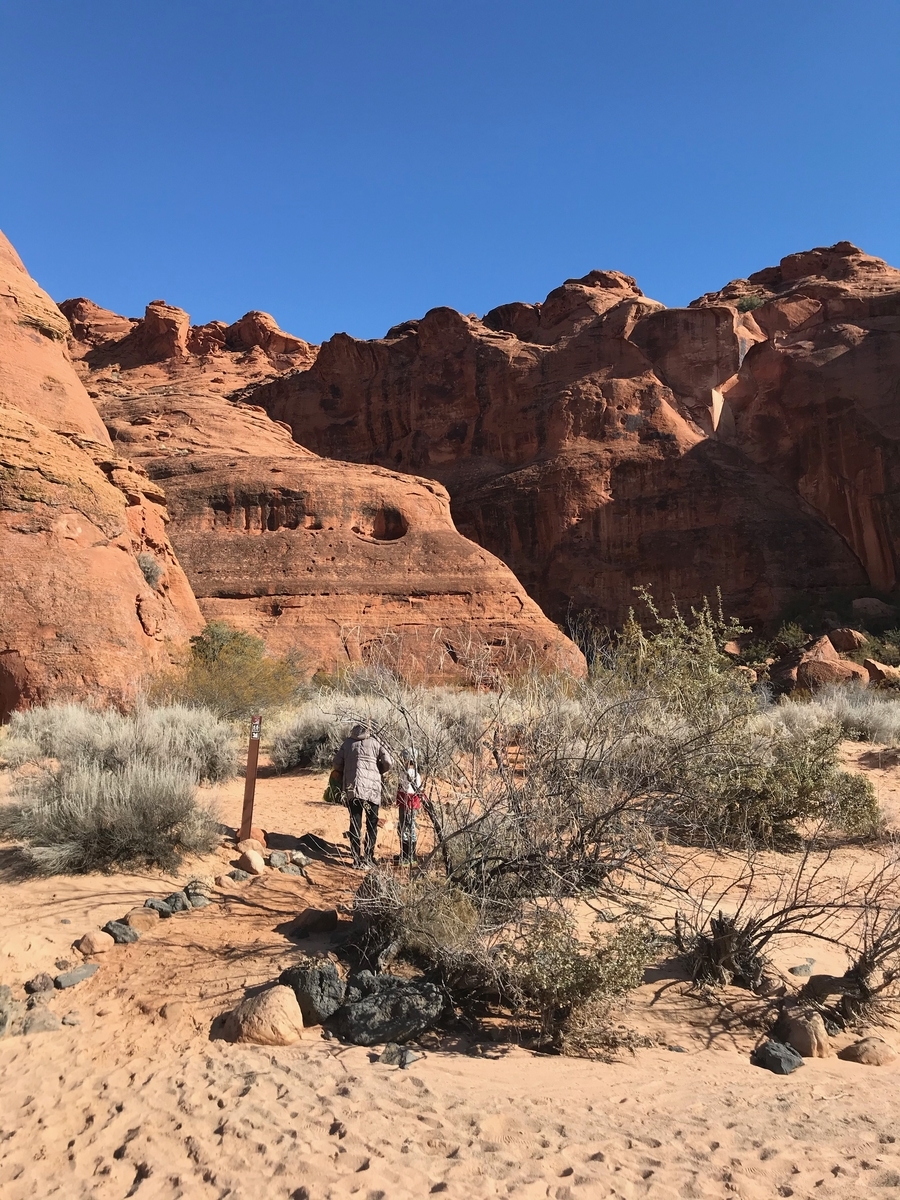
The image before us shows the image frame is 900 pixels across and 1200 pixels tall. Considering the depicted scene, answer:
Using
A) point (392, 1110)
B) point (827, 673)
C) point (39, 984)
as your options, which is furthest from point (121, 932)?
point (827, 673)

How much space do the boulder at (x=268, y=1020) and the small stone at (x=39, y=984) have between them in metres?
1.33

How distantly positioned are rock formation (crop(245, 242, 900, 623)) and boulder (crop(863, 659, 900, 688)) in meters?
12.4

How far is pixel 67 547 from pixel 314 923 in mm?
10620

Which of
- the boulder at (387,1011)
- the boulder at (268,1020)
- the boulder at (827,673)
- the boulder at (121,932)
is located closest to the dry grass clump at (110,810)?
the boulder at (121,932)

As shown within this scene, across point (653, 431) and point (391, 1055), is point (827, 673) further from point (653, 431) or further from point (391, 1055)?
point (653, 431)

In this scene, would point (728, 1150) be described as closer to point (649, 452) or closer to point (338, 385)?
point (649, 452)

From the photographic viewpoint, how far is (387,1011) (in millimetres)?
4203

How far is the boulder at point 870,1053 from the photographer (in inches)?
160

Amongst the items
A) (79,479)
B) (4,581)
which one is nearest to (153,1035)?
(4,581)

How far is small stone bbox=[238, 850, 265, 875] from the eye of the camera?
6.65 meters

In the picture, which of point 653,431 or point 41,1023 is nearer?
point 41,1023

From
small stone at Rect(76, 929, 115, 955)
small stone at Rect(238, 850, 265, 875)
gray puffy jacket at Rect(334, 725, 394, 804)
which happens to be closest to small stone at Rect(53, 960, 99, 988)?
small stone at Rect(76, 929, 115, 955)

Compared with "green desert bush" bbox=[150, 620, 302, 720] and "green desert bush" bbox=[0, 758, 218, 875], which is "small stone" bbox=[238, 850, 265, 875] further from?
"green desert bush" bbox=[150, 620, 302, 720]

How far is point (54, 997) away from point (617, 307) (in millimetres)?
46872
